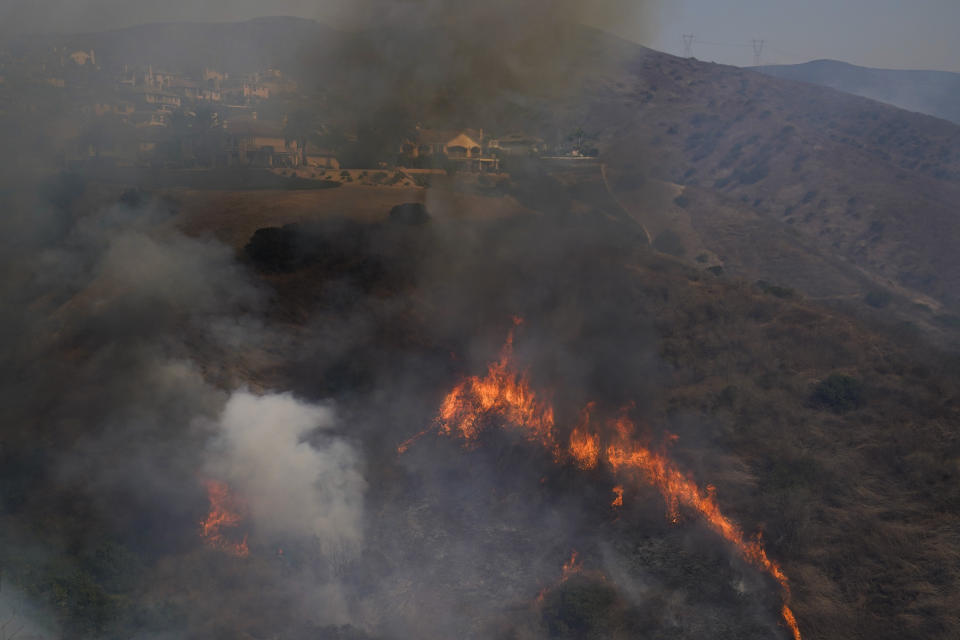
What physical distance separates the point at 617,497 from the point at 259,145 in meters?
27.7

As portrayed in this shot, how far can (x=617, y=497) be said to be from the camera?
1841 cm

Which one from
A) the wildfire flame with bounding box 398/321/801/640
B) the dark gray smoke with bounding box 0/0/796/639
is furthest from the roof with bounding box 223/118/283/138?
the wildfire flame with bounding box 398/321/801/640

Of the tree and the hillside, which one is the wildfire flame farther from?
the tree

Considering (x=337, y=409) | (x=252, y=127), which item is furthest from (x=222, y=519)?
(x=252, y=127)

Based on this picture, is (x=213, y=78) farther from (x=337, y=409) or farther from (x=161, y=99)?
(x=337, y=409)

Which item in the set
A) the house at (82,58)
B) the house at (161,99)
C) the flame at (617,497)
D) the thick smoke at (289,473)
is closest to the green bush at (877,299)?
the flame at (617,497)

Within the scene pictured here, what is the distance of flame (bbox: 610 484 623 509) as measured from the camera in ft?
59.7

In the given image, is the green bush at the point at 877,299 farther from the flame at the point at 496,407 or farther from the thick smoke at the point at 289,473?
the thick smoke at the point at 289,473

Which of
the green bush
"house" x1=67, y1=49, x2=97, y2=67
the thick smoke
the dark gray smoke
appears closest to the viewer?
the dark gray smoke

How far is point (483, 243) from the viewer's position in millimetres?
31875

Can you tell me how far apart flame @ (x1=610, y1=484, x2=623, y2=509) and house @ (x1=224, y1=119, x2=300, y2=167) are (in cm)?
2609

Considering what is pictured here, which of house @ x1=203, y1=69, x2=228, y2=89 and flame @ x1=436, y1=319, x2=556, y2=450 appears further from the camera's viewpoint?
house @ x1=203, y1=69, x2=228, y2=89

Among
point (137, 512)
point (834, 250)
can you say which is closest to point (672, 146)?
point (834, 250)

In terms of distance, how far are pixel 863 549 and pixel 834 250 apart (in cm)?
6030
